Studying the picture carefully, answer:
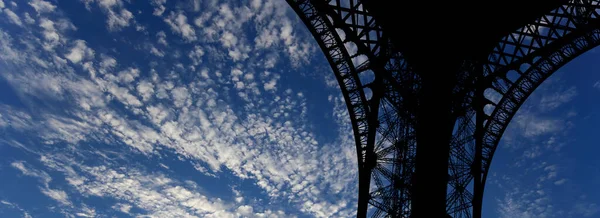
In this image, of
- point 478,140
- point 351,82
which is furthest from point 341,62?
point 478,140

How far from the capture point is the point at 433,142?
1742cm

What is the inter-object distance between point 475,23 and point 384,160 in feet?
26.6

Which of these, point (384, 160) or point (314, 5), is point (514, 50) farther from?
point (314, 5)

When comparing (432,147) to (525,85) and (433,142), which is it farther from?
(525,85)

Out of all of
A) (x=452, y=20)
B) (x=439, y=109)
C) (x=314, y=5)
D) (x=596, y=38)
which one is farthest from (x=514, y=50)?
(x=314, y=5)

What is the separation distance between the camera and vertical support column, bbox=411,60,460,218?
16.6 meters

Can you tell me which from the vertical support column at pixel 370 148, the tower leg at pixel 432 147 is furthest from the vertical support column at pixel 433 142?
the vertical support column at pixel 370 148

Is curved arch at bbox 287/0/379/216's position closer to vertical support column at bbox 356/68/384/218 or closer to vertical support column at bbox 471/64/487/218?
vertical support column at bbox 356/68/384/218

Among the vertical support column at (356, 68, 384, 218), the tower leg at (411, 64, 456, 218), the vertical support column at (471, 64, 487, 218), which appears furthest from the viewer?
the vertical support column at (471, 64, 487, 218)

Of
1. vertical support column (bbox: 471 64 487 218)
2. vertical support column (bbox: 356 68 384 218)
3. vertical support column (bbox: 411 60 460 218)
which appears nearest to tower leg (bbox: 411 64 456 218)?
vertical support column (bbox: 411 60 460 218)

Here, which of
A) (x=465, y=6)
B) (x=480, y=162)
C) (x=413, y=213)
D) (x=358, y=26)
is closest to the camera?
(x=413, y=213)

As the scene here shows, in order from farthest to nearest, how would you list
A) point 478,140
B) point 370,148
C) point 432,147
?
1. point 478,140
2. point 370,148
3. point 432,147

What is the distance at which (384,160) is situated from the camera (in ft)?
69.9

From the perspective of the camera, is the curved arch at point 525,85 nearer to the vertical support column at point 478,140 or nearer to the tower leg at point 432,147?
the vertical support column at point 478,140
